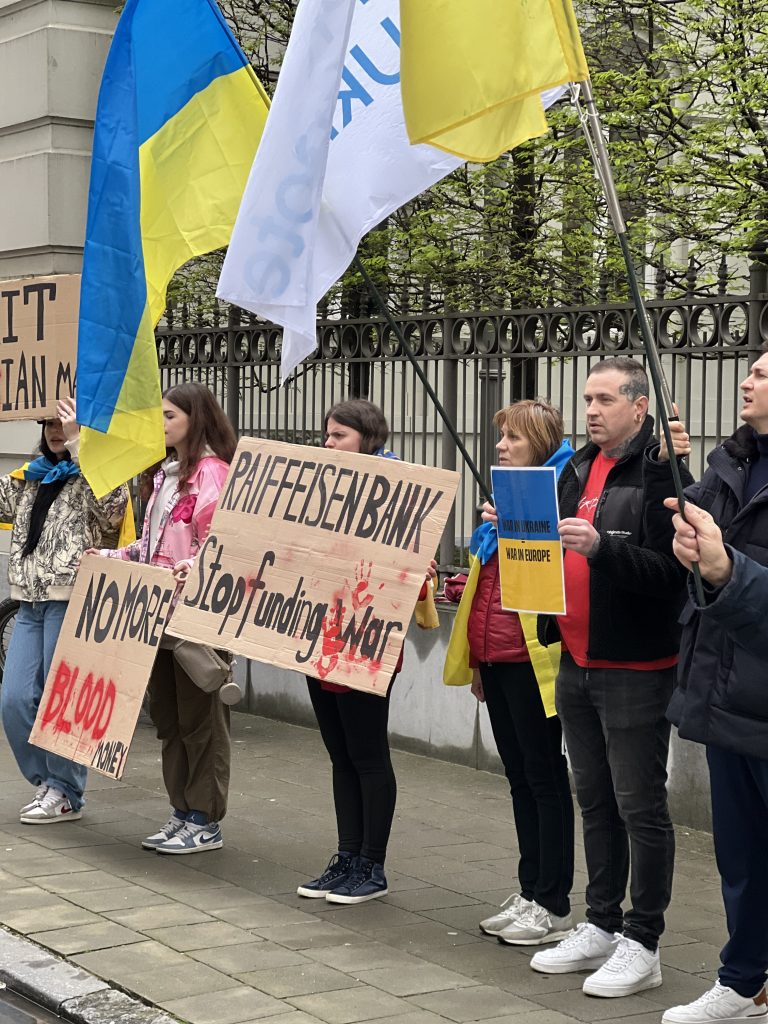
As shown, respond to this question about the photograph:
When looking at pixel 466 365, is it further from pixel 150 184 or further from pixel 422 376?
pixel 422 376

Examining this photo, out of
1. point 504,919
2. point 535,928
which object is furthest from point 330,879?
point 535,928

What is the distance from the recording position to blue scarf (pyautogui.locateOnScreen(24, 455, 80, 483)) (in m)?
7.30

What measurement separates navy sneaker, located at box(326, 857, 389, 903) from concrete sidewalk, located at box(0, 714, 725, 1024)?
5 cm

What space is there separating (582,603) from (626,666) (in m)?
0.25

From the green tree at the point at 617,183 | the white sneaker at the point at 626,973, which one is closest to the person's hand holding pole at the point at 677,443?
the white sneaker at the point at 626,973

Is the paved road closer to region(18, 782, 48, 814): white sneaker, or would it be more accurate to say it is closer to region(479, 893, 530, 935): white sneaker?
region(479, 893, 530, 935): white sneaker

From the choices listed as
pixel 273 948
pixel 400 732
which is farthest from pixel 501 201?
pixel 273 948

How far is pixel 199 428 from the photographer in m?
6.74

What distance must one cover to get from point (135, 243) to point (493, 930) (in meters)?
2.94

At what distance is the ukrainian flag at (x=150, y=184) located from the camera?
6.27 metres

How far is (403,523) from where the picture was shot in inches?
226

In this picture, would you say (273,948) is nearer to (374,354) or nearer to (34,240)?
(374,354)

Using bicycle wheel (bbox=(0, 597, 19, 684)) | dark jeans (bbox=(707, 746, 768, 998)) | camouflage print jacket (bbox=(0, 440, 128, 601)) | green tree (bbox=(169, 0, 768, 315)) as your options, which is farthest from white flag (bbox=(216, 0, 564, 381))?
bicycle wheel (bbox=(0, 597, 19, 684))

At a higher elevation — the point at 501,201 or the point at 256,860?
the point at 501,201
